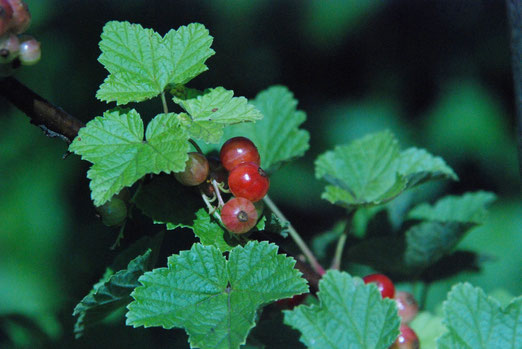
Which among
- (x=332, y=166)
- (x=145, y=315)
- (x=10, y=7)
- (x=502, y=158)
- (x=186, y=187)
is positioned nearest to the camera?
(x=10, y=7)

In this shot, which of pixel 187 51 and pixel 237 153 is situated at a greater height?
pixel 187 51

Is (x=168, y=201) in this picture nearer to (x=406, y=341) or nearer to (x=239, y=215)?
(x=239, y=215)

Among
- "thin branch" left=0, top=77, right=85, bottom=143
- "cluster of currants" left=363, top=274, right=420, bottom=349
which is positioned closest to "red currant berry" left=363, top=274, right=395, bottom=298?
"cluster of currants" left=363, top=274, right=420, bottom=349

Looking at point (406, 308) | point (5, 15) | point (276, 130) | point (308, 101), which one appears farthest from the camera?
point (308, 101)

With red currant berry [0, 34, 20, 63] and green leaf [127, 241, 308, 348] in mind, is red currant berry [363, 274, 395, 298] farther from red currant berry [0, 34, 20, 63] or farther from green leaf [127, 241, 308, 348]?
red currant berry [0, 34, 20, 63]

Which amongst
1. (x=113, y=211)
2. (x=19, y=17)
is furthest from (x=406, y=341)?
(x=19, y=17)

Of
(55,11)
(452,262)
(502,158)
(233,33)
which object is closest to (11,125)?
(55,11)

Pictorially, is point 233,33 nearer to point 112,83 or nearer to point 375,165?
point 375,165
